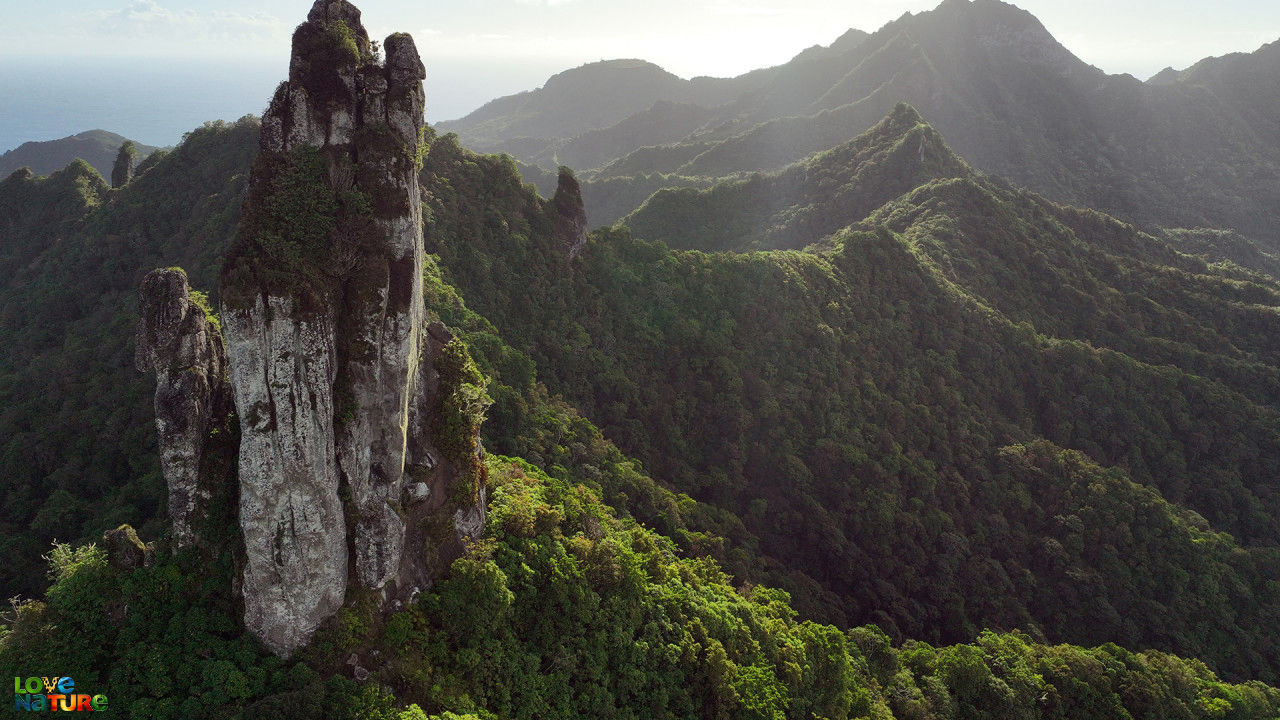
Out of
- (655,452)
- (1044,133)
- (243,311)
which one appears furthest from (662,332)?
(1044,133)

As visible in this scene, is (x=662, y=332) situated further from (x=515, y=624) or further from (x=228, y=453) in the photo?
(x=228, y=453)

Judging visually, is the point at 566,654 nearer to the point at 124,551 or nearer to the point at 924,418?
the point at 124,551

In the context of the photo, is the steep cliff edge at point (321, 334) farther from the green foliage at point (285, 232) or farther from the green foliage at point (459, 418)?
the green foliage at point (459, 418)

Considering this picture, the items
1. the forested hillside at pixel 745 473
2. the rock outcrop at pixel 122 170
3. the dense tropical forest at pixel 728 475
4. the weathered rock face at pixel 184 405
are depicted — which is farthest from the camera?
the rock outcrop at pixel 122 170

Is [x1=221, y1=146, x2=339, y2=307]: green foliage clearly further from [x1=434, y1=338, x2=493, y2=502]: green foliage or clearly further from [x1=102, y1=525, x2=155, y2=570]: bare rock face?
[x1=102, y1=525, x2=155, y2=570]: bare rock face

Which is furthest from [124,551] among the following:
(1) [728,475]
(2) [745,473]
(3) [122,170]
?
(3) [122,170]

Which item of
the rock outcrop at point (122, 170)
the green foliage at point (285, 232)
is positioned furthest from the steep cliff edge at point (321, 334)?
the rock outcrop at point (122, 170)

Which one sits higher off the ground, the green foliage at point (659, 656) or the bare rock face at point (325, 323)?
the bare rock face at point (325, 323)

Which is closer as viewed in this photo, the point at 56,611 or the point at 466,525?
the point at 56,611
